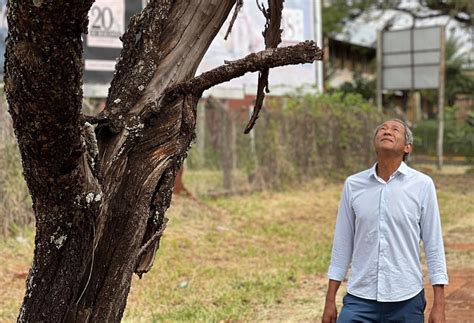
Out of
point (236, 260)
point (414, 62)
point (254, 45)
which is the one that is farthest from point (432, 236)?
point (414, 62)

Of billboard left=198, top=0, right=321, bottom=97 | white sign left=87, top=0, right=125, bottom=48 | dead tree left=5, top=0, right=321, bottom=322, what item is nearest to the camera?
dead tree left=5, top=0, right=321, bottom=322

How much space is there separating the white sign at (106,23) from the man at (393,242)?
11.8 meters

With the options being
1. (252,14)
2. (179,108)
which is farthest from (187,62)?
(252,14)

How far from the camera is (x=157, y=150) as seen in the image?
325cm

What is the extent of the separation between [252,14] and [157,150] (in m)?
15.2

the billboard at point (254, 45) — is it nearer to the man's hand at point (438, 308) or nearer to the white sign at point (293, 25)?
the white sign at point (293, 25)

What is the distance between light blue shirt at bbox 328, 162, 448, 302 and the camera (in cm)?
401

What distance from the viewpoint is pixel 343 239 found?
4230 mm

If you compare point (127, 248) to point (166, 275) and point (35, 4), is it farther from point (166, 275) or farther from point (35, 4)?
point (166, 275)

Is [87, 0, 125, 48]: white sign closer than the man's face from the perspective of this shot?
No

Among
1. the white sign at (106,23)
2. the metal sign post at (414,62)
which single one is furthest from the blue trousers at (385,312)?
the metal sign post at (414,62)

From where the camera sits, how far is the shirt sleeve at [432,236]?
3998 millimetres

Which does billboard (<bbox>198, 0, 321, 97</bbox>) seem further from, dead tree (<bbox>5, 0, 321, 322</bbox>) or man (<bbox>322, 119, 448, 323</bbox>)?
dead tree (<bbox>5, 0, 321, 322</bbox>)

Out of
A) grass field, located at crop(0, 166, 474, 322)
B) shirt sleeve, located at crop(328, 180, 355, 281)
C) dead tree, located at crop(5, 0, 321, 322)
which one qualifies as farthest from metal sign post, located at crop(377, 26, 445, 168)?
dead tree, located at crop(5, 0, 321, 322)
